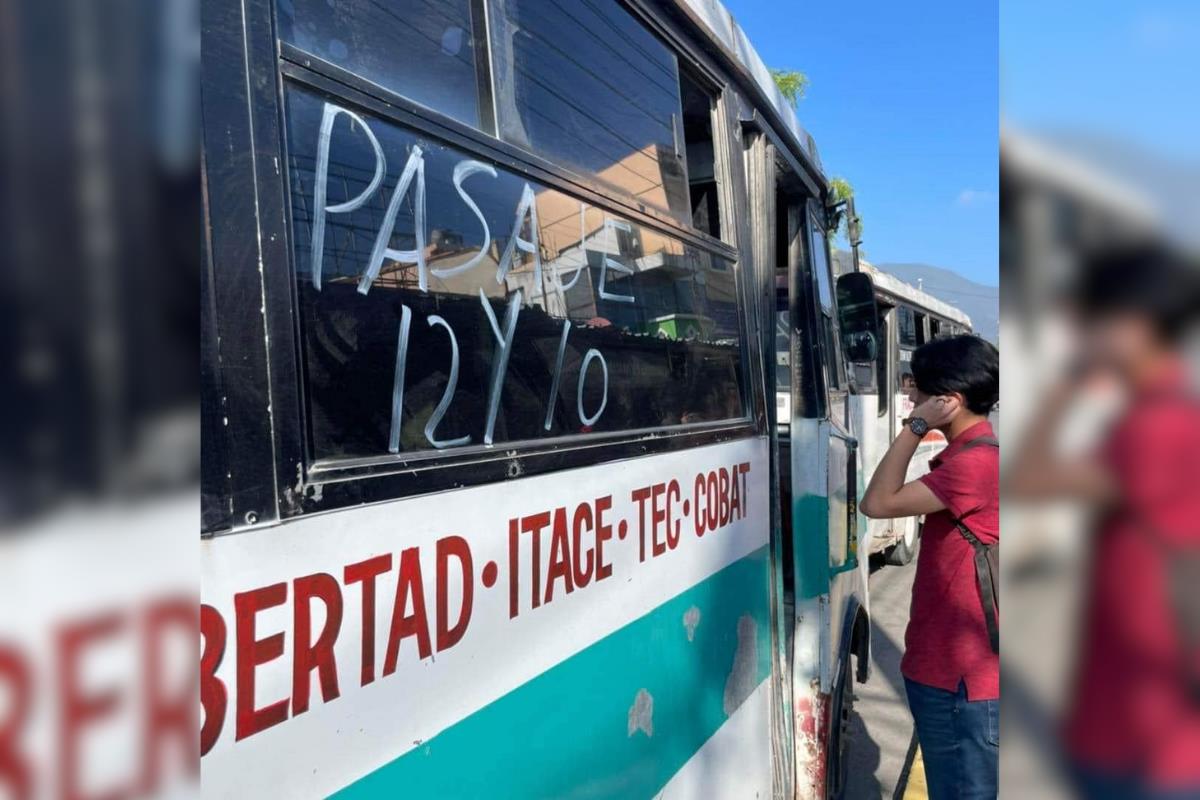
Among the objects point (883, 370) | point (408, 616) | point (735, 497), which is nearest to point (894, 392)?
point (883, 370)

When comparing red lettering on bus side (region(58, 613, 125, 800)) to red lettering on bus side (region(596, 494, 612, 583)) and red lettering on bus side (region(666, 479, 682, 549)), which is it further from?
red lettering on bus side (region(666, 479, 682, 549))

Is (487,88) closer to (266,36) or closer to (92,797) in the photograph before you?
(266,36)

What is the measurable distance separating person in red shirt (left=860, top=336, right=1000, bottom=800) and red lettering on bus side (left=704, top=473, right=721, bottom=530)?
0.72 m

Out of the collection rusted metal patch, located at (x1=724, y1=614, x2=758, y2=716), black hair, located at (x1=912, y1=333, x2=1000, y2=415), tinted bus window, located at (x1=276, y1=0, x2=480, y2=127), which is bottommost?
rusted metal patch, located at (x1=724, y1=614, x2=758, y2=716)

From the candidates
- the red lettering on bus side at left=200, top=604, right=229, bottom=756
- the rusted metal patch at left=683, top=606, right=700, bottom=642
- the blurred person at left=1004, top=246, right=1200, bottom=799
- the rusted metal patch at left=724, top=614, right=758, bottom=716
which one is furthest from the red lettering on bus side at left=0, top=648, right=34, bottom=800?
the rusted metal patch at left=724, top=614, right=758, bottom=716

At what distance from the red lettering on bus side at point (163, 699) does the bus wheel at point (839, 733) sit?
3070 millimetres

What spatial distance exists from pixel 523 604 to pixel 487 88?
0.88 m

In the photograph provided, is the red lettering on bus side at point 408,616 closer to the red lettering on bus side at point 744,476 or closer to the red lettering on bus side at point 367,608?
the red lettering on bus side at point 367,608

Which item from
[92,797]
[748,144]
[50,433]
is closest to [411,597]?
[92,797]

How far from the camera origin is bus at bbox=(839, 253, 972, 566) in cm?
828

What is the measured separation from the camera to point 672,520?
1.99m

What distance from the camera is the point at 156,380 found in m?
0.49

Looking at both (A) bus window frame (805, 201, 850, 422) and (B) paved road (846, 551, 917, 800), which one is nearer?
(A) bus window frame (805, 201, 850, 422)

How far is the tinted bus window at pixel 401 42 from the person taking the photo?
114 centimetres
